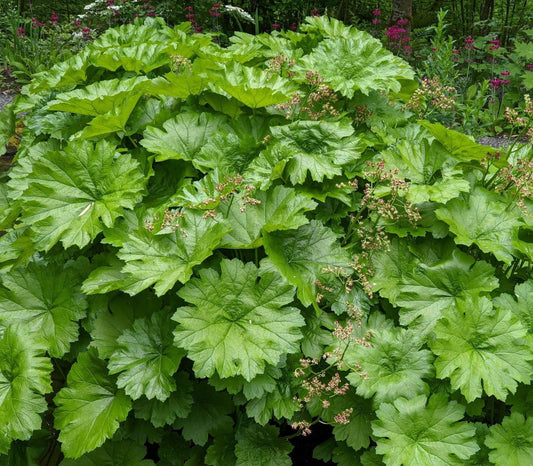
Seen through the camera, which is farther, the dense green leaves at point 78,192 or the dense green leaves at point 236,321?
the dense green leaves at point 78,192

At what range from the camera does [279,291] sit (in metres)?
1.79

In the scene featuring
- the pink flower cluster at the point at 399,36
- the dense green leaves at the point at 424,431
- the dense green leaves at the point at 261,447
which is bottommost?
the pink flower cluster at the point at 399,36

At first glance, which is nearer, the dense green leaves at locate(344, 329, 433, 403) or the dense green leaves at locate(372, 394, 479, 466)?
the dense green leaves at locate(372, 394, 479, 466)

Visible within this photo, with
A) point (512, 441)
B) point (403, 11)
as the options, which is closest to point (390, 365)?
point (512, 441)

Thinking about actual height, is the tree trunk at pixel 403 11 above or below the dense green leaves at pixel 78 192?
below

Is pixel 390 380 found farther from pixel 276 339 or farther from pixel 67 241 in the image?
pixel 67 241

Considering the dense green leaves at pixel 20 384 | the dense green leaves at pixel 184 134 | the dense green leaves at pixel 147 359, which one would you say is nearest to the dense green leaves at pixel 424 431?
the dense green leaves at pixel 147 359

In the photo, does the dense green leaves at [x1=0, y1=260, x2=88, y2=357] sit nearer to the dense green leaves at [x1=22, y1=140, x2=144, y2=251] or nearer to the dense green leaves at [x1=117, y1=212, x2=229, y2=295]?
the dense green leaves at [x1=22, y1=140, x2=144, y2=251]

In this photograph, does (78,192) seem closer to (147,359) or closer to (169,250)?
(169,250)

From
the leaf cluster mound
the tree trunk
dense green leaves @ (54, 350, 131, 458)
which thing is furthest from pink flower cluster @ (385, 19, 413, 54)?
dense green leaves @ (54, 350, 131, 458)

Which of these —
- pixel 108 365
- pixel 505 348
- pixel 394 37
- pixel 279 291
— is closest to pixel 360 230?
pixel 279 291

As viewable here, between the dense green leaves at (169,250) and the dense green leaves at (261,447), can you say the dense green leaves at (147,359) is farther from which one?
the dense green leaves at (261,447)

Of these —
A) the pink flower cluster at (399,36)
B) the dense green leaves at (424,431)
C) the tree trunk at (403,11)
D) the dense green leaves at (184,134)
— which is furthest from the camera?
the tree trunk at (403,11)

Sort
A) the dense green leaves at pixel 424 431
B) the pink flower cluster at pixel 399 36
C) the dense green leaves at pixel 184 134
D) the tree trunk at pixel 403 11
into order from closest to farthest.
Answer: the dense green leaves at pixel 424 431
the dense green leaves at pixel 184 134
the pink flower cluster at pixel 399 36
the tree trunk at pixel 403 11
